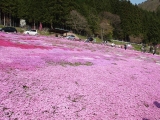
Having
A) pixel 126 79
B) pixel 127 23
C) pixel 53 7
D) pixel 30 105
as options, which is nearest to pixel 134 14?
pixel 127 23

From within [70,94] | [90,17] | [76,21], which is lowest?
→ [70,94]

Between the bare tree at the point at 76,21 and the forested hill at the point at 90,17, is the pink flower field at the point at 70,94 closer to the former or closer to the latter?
the forested hill at the point at 90,17

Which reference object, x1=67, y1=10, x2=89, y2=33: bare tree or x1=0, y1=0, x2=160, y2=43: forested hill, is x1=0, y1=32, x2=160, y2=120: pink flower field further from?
x1=67, y1=10, x2=89, y2=33: bare tree

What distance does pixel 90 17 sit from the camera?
9981 cm

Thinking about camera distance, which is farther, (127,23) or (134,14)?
(134,14)

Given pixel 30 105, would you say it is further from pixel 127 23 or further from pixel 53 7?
pixel 127 23

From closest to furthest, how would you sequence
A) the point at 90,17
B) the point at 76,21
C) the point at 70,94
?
the point at 70,94
the point at 76,21
the point at 90,17

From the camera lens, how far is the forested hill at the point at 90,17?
84.3m

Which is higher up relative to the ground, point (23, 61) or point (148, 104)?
point (23, 61)

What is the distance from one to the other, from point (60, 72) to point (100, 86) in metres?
3.16

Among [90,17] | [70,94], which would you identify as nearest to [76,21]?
[90,17]

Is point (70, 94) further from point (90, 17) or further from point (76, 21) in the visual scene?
point (90, 17)

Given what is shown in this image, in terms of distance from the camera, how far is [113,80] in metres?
14.4

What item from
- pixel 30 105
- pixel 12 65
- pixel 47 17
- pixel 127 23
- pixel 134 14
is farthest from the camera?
pixel 134 14
